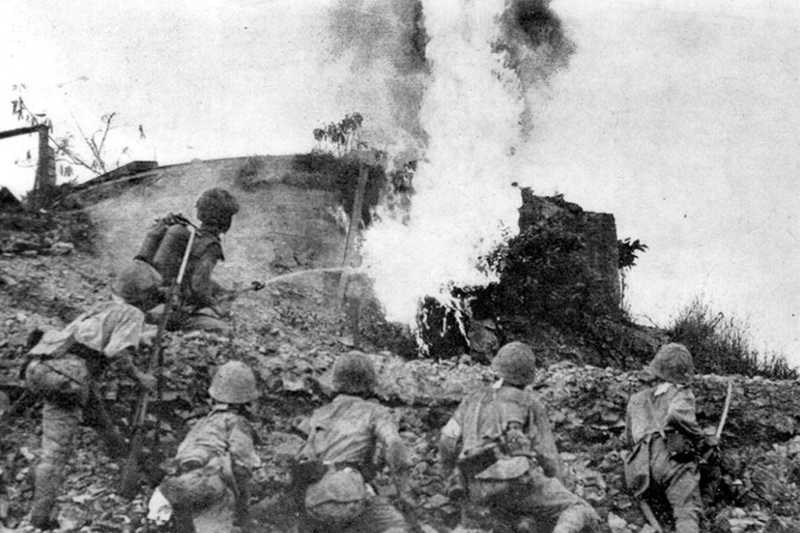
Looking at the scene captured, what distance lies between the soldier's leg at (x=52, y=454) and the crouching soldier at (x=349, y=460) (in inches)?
72.8

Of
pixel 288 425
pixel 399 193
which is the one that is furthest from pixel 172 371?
pixel 399 193

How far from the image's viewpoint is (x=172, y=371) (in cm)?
782

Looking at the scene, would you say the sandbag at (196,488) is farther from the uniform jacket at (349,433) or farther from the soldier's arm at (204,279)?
the soldier's arm at (204,279)

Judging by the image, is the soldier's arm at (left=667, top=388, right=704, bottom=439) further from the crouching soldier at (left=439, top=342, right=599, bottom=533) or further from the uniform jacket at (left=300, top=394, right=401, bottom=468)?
the uniform jacket at (left=300, top=394, right=401, bottom=468)

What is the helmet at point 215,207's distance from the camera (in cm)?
920

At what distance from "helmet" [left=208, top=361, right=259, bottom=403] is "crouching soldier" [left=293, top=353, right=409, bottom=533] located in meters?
0.57

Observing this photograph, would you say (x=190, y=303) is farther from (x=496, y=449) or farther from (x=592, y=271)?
(x=592, y=271)

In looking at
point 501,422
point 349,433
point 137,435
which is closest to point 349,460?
point 349,433

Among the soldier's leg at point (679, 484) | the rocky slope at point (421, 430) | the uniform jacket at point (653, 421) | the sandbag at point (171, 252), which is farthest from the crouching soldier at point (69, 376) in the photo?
the soldier's leg at point (679, 484)

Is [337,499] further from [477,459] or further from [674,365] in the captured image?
[674,365]

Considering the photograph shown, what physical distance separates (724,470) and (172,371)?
559 cm

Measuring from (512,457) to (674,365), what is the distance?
6.47 ft

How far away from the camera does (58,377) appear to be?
19.7 feet

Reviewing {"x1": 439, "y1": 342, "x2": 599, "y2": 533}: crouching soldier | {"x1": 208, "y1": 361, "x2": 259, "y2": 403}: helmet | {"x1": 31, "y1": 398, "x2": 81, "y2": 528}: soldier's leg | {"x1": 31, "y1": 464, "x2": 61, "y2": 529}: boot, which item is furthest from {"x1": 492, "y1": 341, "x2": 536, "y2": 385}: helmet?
{"x1": 31, "y1": 464, "x2": 61, "y2": 529}: boot
